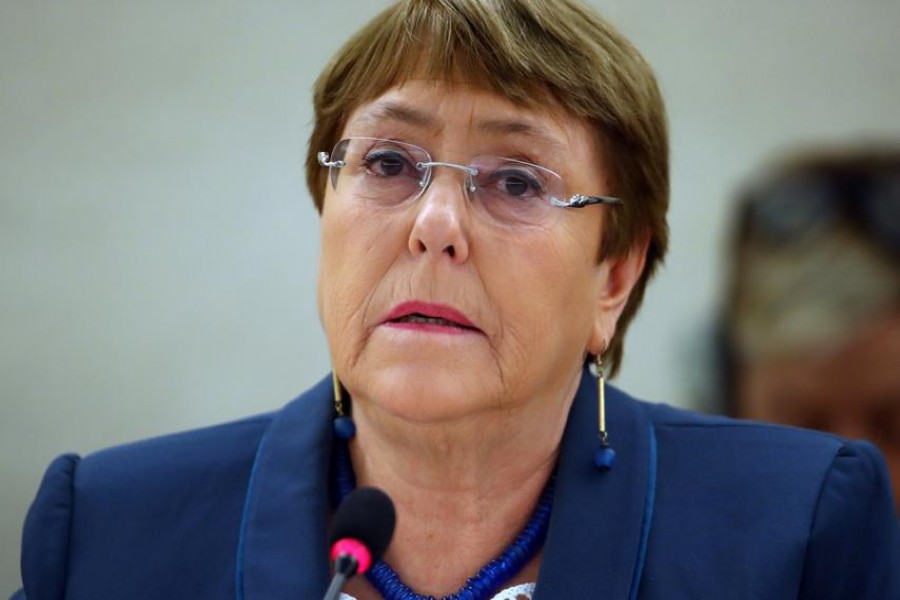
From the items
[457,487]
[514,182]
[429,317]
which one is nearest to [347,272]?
[429,317]

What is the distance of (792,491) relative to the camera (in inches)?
73.2

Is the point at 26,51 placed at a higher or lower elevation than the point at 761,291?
higher

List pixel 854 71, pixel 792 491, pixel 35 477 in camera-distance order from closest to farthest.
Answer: pixel 792 491, pixel 35 477, pixel 854 71

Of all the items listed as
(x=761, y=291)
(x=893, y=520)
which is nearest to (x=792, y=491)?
(x=893, y=520)

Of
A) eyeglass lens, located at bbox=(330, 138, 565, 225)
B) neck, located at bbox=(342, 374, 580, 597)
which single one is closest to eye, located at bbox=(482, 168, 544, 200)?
eyeglass lens, located at bbox=(330, 138, 565, 225)

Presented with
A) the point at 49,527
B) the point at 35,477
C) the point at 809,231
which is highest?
the point at 809,231

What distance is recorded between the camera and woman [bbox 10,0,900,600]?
5.81 ft

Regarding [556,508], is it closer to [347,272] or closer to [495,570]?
[495,570]

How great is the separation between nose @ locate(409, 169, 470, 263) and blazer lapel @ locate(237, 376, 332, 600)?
18.2 inches

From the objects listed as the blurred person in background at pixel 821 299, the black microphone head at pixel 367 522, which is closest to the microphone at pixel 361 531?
the black microphone head at pixel 367 522

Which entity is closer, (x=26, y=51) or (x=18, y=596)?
(x=18, y=596)

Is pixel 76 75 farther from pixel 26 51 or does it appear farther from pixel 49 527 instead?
pixel 49 527

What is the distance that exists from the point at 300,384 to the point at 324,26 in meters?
1.13

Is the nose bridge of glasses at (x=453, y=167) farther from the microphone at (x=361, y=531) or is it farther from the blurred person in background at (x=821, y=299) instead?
the blurred person in background at (x=821, y=299)
